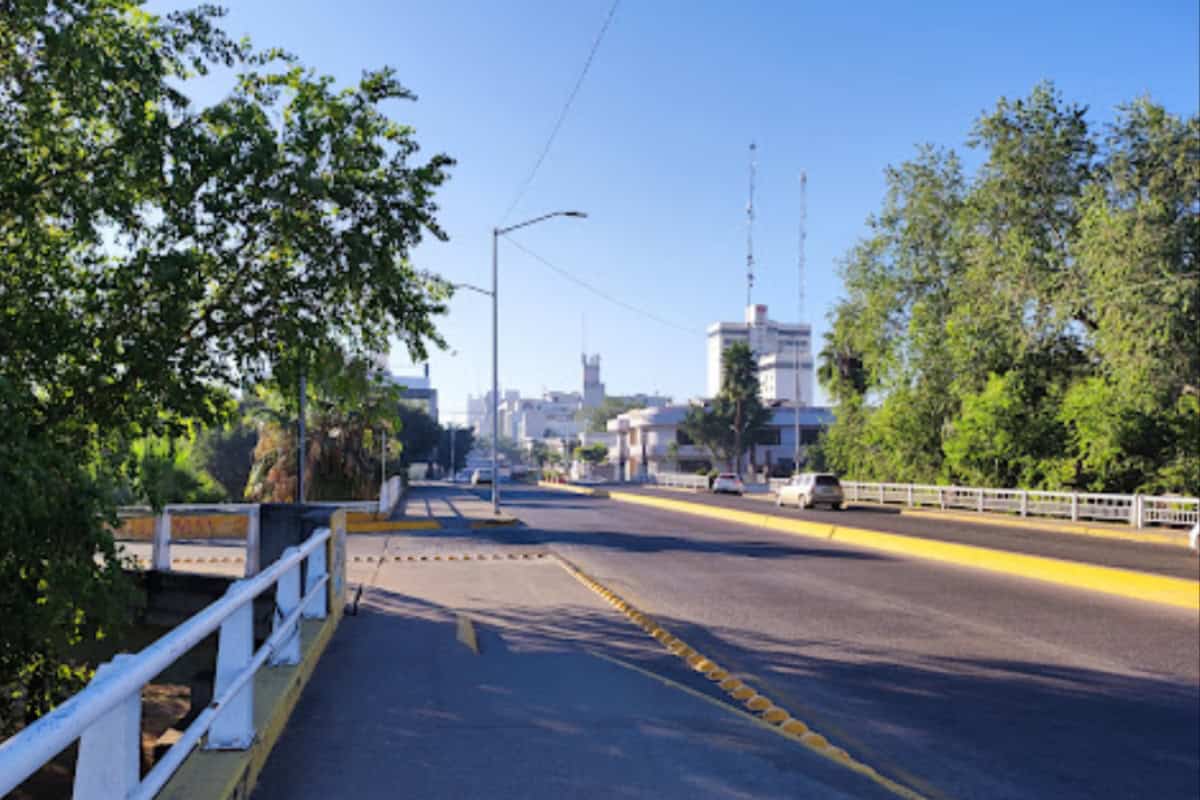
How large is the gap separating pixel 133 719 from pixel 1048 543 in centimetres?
2378

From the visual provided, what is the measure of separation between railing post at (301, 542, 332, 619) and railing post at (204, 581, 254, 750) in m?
3.81

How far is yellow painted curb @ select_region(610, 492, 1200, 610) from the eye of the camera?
13094 mm

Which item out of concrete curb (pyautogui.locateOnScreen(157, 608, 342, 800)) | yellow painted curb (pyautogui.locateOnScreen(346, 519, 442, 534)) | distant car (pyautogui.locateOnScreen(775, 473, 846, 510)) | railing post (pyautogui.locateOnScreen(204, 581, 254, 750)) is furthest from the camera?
distant car (pyautogui.locateOnScreen(775, 473, 846, 510))

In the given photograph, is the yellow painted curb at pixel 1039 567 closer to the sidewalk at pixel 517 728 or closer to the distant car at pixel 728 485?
the sidewalk at pixel 517 728

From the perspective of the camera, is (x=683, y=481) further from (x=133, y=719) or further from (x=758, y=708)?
(x=133, y=719)

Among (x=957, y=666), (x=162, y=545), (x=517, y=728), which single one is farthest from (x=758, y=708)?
(x=162, y=545)

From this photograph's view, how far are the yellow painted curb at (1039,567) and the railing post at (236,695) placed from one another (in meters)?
12.0

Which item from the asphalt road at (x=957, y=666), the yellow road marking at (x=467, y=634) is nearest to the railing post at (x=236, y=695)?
the asphalt road at (x=957, y=666)

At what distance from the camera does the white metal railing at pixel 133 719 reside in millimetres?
2215


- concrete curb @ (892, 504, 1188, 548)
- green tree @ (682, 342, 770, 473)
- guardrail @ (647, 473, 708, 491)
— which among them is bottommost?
guardrail @ (647, 473, 708, 491)

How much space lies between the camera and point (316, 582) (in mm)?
8703

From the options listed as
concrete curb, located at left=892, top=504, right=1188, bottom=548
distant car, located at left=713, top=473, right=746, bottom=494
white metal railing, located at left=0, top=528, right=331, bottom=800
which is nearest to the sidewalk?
white metal railing, located at left=0, top=528, right=331, bottom=800

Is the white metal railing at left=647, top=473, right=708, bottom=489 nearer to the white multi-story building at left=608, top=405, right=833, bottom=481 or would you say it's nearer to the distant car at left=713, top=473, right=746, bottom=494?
the white multi-story building at left=608, top=405, right=833, bottom=481

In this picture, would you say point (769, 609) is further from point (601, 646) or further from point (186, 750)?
point (186, 750)
